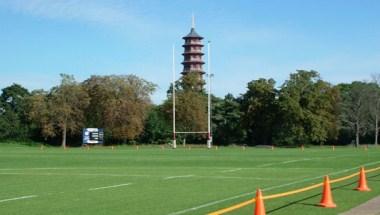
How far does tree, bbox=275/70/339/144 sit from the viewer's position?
102 meters

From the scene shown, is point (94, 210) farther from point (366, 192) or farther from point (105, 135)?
point (105, 135)

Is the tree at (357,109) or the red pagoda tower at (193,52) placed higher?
the red pagoda tower at (193,52)

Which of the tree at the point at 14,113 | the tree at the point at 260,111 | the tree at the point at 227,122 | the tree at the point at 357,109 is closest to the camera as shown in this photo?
the tree at the point at 260,111

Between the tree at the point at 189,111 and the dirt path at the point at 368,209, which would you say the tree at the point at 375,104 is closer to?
the tree at the point at 189,111

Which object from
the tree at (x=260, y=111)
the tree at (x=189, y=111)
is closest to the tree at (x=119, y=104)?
the tree at (x=189, y=111)

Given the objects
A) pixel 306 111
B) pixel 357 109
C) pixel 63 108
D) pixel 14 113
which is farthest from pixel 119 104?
pixel 357 109

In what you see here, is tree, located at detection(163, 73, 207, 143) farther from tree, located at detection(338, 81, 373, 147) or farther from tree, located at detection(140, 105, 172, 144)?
tree, located at detection(338, 81, 373, 147)

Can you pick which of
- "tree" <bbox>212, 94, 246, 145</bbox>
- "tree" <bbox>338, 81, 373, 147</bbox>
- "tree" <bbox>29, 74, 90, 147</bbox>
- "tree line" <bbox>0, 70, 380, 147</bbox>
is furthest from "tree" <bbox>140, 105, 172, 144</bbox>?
"tree" <bbox>338, 81, 373, 147</bbox>

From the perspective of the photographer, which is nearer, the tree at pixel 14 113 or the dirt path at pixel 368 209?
the dirt path at pixel 368 209

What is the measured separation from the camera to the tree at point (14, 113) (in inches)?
4761

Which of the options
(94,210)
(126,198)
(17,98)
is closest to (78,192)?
(126,198)

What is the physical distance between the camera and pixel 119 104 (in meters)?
103

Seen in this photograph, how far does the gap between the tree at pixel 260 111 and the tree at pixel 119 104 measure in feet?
55.3

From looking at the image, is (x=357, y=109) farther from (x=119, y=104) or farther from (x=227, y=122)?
(x=119, y=104)
